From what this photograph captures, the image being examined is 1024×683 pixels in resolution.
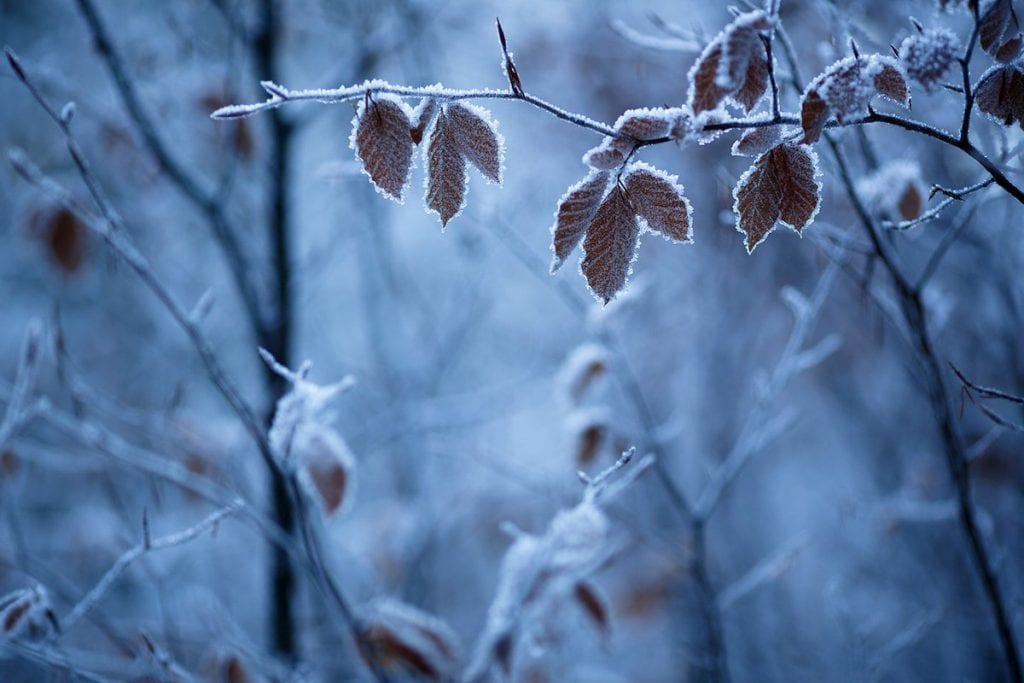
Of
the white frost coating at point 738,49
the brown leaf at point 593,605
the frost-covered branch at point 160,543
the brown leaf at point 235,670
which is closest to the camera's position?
the white frost coating at point 738,49

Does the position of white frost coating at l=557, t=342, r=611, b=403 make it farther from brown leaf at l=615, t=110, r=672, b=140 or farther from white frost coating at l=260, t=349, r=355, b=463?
brown leaf at l=615, t=110, r=672, b=140

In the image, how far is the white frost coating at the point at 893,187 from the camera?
3.66 feet

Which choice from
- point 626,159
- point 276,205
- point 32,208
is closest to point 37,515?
point 32,208

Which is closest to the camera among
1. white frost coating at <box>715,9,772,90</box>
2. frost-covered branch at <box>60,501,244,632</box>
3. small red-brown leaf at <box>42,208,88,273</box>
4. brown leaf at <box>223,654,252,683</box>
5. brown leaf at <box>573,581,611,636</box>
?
white frost coating at <box>715,9,772,90</box>

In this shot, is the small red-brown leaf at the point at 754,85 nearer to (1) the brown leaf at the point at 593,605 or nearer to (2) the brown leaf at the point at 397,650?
(1) the brown leaf at the point at 593,605

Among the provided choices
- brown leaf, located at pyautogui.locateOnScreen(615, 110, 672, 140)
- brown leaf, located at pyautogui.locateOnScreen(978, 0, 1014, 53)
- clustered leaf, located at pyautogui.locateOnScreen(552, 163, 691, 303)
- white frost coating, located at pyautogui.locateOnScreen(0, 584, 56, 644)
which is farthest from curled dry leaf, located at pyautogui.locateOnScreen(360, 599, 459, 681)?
brown leaf, located at pyautogui.locateOnScreen(978, 0, 1014, 53)

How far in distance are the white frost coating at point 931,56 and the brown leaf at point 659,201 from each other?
0.26 metres

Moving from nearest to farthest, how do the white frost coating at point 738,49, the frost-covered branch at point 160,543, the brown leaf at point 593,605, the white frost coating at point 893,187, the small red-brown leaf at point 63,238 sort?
the white frost coating at point 738,49 < the frost-covered branch at point 160,543 < the white frost coating at point 893,187 < the brown leaf at point 593,605 < the small red-brown leaf at point 63,238

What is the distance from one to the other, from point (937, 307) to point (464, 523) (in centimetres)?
317

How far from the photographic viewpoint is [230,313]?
3809mm

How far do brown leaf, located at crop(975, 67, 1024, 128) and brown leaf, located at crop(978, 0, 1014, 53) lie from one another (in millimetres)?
30

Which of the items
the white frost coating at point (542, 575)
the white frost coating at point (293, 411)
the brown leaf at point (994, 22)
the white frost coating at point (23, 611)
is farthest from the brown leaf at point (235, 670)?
the brown leaf at point (994, 22)

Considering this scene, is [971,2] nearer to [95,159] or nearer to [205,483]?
[205,483]

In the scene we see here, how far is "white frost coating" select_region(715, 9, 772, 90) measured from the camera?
65cm
